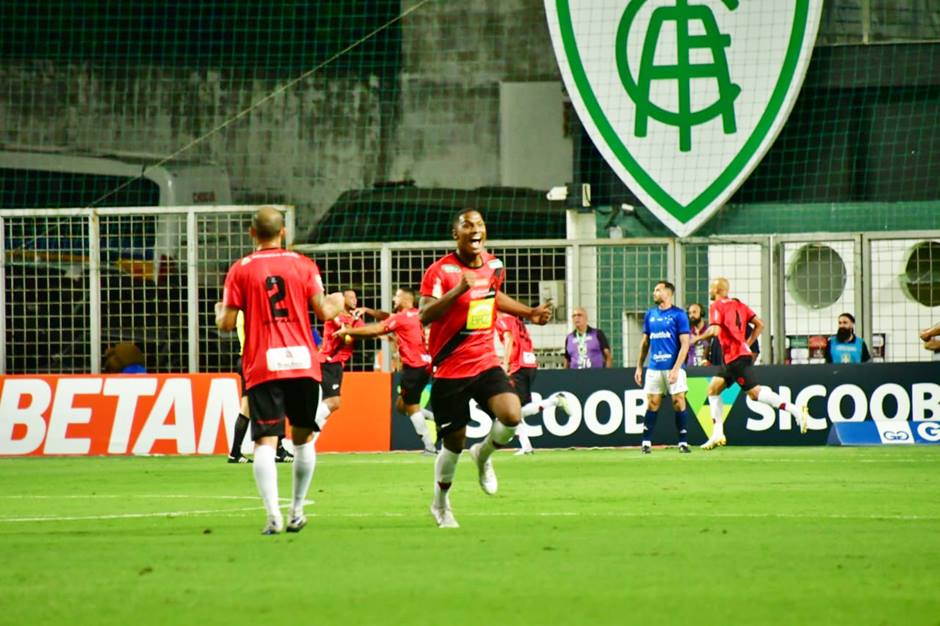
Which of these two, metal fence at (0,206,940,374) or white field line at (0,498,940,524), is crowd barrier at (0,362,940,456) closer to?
metal fence at (0,206,940,374)

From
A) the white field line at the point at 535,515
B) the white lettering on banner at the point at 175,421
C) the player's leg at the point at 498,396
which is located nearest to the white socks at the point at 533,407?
the white lettering on banner at the point at 175,421

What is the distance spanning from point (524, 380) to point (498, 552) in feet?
44.4

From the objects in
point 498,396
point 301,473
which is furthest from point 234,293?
point 498,396

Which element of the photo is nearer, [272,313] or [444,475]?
[272,313]

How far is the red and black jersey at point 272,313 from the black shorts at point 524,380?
12122 mm

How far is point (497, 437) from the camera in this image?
12359 millimetres

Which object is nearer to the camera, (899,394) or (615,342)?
(899,394)

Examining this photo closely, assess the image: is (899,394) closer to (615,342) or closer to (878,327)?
(878,327)

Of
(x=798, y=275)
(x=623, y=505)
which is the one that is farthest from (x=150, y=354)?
(x=623, y=505)

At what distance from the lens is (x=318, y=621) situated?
7.05m

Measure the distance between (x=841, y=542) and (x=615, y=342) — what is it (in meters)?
16.2

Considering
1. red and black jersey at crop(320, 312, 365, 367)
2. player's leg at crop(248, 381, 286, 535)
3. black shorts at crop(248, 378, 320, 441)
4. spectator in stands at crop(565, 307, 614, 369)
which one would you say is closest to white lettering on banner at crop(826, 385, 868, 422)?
spectator in stands at crop(565, 307, 614, 369)

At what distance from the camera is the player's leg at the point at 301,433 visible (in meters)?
10.8

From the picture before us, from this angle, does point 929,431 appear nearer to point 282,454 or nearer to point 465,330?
point 282,454
